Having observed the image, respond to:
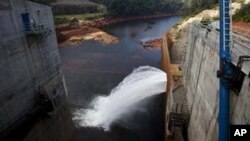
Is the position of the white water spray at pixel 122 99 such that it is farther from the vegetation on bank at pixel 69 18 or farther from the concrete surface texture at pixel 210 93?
the vegetation on bank at pixel 69 18

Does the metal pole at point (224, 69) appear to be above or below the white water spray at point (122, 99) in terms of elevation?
above

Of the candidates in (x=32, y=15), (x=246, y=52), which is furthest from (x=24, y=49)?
(x=246, y=52)

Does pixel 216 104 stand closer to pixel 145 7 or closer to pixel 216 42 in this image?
pixel 216 42

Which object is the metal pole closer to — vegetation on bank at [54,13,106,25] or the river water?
the river water

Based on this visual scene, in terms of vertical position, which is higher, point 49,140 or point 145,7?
point 145,7

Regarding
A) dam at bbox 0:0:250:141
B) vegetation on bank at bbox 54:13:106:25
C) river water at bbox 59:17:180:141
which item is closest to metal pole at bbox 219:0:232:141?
dam at bbox 0:0:250:141

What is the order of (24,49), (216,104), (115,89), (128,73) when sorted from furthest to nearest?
(128,73) → (115,89) → (24,49) → (216,104)

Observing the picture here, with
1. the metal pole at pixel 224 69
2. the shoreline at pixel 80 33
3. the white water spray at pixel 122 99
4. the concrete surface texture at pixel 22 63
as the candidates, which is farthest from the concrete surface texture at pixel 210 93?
the shoreline at pixel 80 33
